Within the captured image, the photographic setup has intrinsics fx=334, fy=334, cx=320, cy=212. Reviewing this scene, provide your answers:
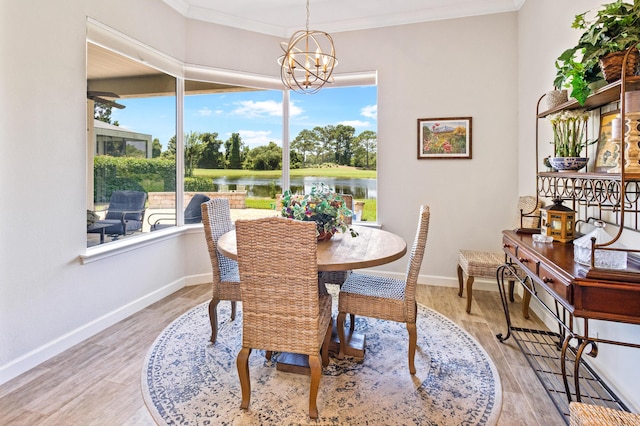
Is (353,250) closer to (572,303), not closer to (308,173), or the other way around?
(572,303)

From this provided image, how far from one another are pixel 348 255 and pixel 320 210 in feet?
1.43

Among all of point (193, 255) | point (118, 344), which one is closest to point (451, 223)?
point (193, 255)

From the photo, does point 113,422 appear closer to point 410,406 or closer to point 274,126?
point 410,406

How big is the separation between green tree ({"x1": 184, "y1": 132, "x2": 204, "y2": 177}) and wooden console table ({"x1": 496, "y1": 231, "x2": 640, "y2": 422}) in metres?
3.30

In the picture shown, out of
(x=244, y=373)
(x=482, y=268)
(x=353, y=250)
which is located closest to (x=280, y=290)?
(x=244, y=373)

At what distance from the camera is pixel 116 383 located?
2037 mm

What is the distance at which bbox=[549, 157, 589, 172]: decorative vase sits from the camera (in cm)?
200

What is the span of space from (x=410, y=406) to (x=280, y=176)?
309 centimetres

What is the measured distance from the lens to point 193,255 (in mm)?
3865

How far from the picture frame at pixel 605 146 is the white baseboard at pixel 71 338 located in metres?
3.69

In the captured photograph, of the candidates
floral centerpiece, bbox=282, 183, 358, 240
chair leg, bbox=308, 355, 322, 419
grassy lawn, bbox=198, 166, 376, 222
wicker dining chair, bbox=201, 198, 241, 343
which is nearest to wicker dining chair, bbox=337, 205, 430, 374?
floral centerpiece, bbox=282, 183, 358, 240

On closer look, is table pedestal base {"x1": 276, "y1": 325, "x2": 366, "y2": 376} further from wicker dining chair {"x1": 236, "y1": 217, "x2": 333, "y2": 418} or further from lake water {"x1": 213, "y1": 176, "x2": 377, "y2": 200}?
lake water {"x1": 213, "y1": 176, "x2": 377, "y2": 200}

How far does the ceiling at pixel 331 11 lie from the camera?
11.6ft

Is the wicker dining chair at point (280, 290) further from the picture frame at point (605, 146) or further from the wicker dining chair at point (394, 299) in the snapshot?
the picture frame at point (605, 146)
